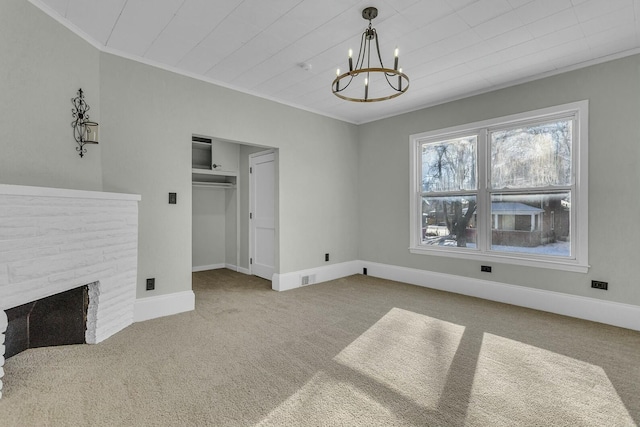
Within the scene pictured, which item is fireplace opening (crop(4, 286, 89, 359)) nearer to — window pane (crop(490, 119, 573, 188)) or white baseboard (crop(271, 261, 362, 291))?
white baseboard (crop(271, 261, 362, 291))

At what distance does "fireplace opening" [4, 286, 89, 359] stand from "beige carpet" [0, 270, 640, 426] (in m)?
0.10

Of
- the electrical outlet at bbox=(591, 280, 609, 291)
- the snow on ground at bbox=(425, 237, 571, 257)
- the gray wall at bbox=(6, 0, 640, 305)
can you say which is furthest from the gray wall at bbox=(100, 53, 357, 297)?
the electrical outlet at bbox=(591, 280, 609, 291)

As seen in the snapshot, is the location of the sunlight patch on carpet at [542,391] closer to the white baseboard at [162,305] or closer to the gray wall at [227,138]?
the gray wall at [227,138]

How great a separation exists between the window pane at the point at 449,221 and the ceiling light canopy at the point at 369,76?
1.75m

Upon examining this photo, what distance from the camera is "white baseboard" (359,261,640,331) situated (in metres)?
3.11

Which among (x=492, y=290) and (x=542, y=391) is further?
(x=492, y=290)

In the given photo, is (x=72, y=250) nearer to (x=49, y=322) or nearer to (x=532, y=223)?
(x=49, y=322)

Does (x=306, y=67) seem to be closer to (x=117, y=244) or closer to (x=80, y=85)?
(x=80, y=85)

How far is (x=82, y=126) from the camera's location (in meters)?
2.78

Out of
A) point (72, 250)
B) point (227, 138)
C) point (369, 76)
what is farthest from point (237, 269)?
point (369, 76)

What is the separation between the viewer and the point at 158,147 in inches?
132

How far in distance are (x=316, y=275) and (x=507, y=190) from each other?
2.89 metres

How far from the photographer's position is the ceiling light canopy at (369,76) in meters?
2.25

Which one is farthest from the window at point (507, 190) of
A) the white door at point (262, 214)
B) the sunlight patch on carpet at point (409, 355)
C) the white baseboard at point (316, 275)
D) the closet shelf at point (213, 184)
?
the closet shelf at point (213, 184)
